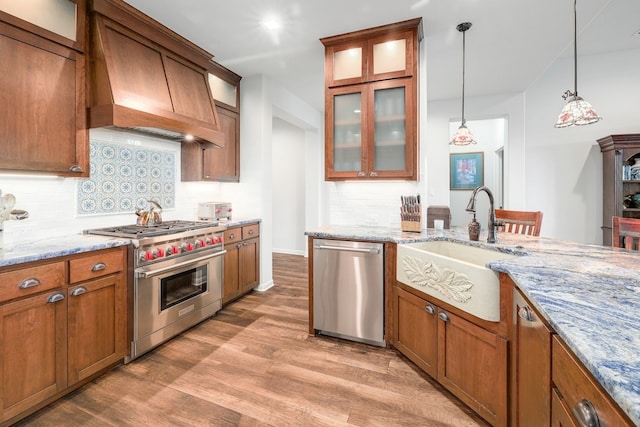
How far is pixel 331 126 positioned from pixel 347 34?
2.85 feet

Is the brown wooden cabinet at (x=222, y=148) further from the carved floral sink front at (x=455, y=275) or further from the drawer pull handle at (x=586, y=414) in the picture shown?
the drawer pull handle at (x=586, y=414)

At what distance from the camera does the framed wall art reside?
590 centimetres

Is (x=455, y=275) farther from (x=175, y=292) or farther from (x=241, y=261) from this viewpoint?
(x=241, y=261)

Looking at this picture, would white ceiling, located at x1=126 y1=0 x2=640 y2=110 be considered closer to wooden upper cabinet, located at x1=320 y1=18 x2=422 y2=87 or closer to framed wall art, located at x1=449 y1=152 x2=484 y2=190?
wooden upper cabinet, located at x1=320 y1=18 x2=422 y2=87

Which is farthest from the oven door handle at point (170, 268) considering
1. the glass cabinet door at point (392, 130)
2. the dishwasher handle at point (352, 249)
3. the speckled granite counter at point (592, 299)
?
the speckled granite counter at point (592, 299)

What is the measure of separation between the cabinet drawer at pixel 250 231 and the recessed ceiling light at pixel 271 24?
2.09 meters

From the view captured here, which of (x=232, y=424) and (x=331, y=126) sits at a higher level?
(x=331, y=126)

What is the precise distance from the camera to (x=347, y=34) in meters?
2.80

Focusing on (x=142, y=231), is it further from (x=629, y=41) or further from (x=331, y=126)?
(x=629, y=41)

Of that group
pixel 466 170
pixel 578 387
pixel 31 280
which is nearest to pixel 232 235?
pixel 31 280

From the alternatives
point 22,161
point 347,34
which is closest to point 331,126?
point 347,34

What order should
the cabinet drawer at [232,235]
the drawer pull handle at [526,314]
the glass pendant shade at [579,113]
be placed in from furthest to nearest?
the cabinet drawer at [232,235]
the glass pendant shade at [579,113]
the drawer pull handle at [526,314]

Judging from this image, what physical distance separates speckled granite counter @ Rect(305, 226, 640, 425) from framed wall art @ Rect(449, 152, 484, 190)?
13.9 feet

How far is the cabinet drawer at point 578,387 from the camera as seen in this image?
0.59m
